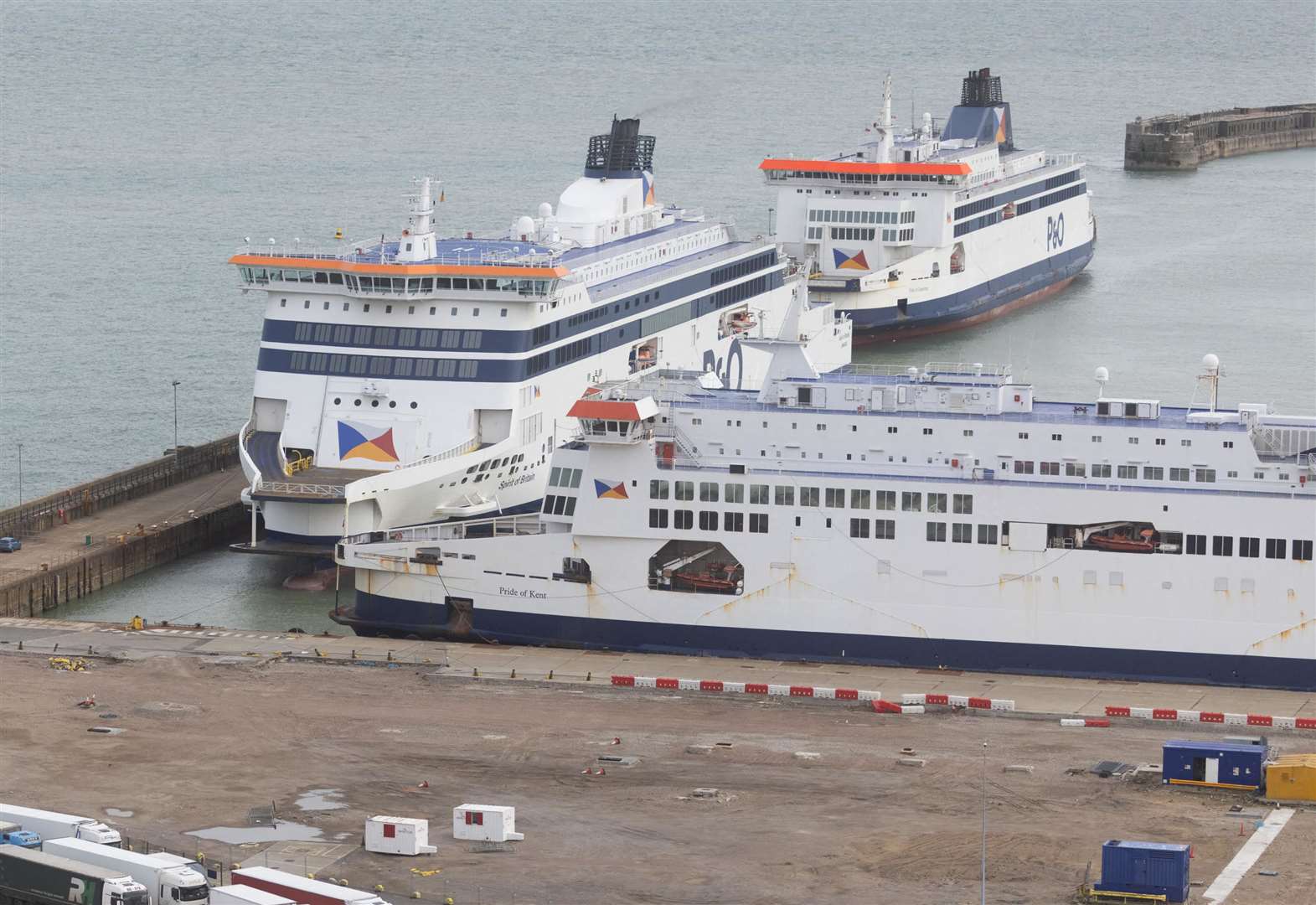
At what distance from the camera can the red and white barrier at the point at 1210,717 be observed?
46.8 m

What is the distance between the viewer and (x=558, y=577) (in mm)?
53000

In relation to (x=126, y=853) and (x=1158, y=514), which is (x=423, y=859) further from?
(x=1158, y=514)

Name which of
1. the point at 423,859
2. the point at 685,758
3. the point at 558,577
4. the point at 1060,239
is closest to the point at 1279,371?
the point at 1060,239

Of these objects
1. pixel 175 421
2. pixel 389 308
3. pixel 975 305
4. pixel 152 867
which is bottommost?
pixel 152 867

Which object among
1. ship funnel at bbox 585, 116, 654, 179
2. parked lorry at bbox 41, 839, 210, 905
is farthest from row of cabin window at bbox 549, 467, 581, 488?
ship funnel at bbox 585, 116, 654, 179

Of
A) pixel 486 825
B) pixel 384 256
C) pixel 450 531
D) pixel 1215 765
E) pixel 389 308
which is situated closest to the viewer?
pixel 486 825

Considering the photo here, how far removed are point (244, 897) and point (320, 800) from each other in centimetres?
680

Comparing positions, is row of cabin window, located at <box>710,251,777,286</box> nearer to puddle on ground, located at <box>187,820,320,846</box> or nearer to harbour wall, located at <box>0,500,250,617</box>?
harbour wall, located at <box>0,500,250,617</box>

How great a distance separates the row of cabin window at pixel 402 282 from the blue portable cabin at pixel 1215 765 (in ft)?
80.0

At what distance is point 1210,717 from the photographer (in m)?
47.2

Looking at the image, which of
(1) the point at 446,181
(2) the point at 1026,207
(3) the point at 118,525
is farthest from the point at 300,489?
(1) the point at 446,181

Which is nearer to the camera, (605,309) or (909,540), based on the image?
(909,540)

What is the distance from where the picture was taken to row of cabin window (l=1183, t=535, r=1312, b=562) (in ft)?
163

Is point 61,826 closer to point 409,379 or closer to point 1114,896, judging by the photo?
point 1114,896
